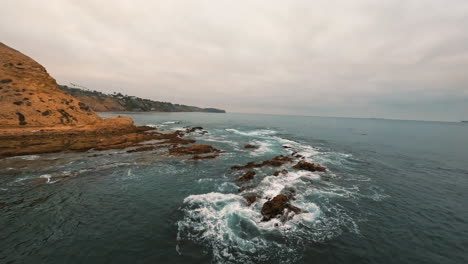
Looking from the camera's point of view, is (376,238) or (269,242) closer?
(269,242)

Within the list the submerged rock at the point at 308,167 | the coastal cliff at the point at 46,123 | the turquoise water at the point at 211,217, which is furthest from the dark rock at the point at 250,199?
the coastal cliff at the point at 46,123

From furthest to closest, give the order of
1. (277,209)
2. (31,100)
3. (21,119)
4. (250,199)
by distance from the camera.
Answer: (31,100)
(21,119)
(250,199)
(277,209)

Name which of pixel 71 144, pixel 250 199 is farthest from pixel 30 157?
pixel 250 199

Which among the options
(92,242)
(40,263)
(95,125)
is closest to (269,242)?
(92,242)

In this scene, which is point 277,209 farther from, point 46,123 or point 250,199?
point 46,123

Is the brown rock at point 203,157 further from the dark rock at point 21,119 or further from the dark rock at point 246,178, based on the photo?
the dark rock at point 21,119

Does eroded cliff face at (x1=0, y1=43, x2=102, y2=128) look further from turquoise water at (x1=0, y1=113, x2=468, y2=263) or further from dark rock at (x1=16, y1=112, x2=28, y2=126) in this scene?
turquoise water at (x1=0, y1=113, x2=468, y2=263)

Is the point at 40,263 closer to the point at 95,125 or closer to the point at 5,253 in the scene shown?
the point at 5,253
